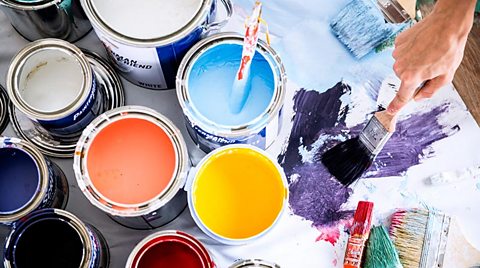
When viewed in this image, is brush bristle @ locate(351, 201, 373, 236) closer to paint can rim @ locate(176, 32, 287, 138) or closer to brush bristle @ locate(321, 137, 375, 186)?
brush bristle @ locate(321, 137, 375, 186)

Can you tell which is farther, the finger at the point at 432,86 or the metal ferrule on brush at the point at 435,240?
the metal ferrule on brush at the point at 435,240

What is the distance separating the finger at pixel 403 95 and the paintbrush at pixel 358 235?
193 mm

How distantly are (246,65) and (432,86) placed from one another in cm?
30

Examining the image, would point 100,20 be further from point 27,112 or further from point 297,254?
point 297,254

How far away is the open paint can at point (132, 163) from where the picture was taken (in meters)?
1.18

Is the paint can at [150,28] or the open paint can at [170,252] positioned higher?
the paint can at [150,28]

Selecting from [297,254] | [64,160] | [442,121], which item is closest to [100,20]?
[64,160]

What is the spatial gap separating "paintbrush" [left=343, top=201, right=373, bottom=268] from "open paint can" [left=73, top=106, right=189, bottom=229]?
32 centimetres

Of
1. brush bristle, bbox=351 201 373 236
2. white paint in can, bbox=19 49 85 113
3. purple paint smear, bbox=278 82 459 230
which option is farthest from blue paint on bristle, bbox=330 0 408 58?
white paint in can, bbox=19 49 85 113

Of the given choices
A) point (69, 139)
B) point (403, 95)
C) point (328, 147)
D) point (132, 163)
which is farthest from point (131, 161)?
point (403, 95)

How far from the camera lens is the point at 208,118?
4.06 feet

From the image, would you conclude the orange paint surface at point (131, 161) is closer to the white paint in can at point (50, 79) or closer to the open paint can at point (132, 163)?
the open paint can at point (132, 163)

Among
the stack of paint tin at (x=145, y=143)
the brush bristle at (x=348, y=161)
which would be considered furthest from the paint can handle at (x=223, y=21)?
the brush bristle at (x=348, y=161)

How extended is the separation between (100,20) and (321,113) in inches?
17.8
